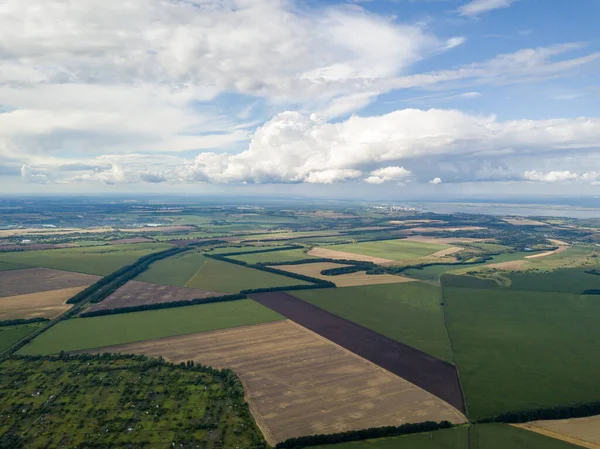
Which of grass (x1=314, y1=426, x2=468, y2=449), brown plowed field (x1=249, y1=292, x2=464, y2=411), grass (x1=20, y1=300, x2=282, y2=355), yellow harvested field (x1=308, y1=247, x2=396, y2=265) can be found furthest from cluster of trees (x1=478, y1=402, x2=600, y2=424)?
yellow harvested field (x1=308, y1=247, x2=396, y2=265)

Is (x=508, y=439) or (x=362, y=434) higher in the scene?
(x=362, y=434)

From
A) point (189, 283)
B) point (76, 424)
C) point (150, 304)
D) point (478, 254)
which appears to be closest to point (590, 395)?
point (76, 424)

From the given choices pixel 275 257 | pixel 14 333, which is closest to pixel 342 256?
pixel 275 257

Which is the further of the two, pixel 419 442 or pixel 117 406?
pixel 117 406

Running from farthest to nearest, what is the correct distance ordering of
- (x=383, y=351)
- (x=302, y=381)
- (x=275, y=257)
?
1. (x=275, y=257)
2. (x=383, y=351)
3. (x=302, y=381)

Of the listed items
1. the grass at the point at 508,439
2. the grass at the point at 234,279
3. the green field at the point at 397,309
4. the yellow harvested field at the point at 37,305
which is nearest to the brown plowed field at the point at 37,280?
the yellow harvested field at the point at 37,305

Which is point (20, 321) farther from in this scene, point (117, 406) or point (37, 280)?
point (117, 406)
